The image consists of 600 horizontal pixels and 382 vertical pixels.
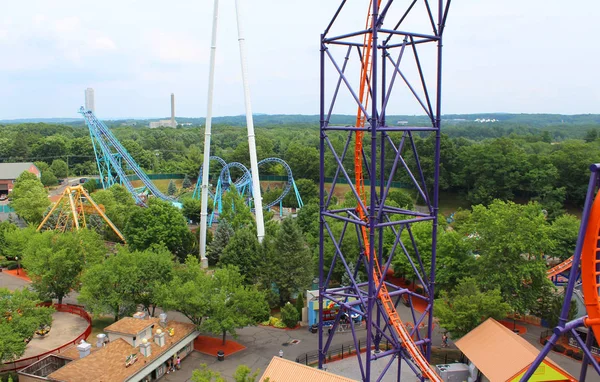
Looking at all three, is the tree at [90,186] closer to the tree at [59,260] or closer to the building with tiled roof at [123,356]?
the tree at [59,260]

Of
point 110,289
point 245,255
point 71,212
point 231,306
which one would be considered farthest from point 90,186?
point 231,306

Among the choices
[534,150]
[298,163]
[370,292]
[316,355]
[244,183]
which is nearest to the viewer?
[370,292]

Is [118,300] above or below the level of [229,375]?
above

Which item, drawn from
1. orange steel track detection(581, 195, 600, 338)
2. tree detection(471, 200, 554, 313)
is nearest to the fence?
tree detection(471, 200, 554, 313)

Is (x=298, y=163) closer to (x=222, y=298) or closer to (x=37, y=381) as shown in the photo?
(x=222, y=298)

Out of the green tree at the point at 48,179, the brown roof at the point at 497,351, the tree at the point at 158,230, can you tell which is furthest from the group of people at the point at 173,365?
the green tree at the point at 48,179

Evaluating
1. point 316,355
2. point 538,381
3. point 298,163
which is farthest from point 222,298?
point 298,163

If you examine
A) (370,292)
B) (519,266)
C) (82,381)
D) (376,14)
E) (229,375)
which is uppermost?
(376,14)
